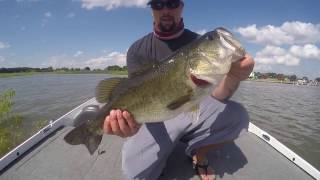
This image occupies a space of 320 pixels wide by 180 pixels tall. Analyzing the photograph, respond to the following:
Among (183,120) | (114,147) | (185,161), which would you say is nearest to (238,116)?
(183,120)

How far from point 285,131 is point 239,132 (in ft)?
35.7

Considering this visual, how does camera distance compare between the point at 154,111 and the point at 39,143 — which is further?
the point at 39,143

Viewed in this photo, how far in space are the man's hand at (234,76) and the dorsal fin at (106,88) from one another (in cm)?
126

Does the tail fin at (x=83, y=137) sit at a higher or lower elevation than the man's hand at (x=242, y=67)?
lower

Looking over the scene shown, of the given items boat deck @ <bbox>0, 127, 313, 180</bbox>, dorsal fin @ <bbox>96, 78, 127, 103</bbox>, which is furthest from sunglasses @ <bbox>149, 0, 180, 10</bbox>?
boat deck @ <bbox>0, 127, 313, 180</bbox>

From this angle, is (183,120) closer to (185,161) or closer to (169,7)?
(185,161)

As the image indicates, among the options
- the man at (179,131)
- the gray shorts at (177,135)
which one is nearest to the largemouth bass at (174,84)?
the man at (179,131)

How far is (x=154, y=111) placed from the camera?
2.91 metres

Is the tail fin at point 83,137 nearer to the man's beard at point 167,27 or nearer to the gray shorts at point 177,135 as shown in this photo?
the gray shorts at point 177,135

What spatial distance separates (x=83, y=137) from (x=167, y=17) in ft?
7.28

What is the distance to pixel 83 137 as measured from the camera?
3064mm

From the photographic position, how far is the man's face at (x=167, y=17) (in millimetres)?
4293

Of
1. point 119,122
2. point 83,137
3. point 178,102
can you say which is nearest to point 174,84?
point 178,102

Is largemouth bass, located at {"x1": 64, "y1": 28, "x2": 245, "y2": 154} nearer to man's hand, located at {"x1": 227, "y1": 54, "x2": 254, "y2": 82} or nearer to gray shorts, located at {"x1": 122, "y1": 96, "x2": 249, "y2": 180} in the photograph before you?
man's hand, located at {"x1": 227, "y1": 54, "x2": 254, "y2": 82}
